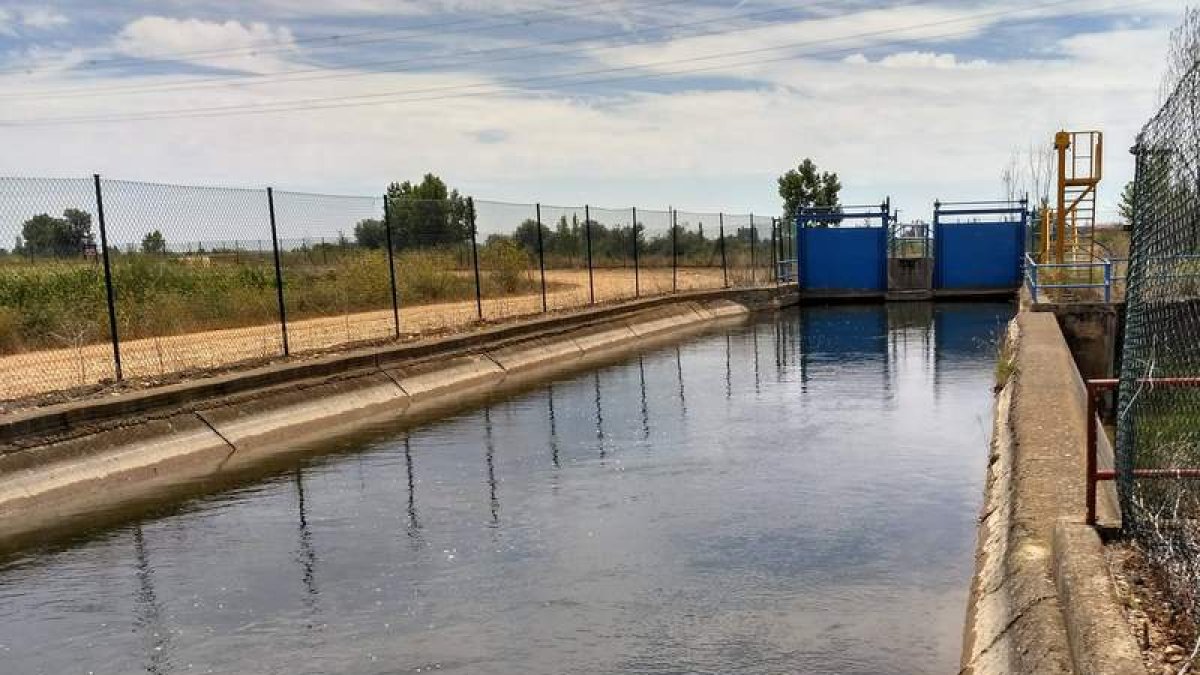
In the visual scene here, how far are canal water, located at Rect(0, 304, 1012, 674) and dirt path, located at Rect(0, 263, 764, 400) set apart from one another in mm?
3811

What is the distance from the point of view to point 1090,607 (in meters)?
4.22

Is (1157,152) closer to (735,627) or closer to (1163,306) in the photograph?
(1163,306)

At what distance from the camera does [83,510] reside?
29.3 feet

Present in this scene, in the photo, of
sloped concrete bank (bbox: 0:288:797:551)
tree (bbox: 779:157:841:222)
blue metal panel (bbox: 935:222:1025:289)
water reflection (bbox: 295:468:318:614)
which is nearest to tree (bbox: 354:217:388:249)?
sloped concrete bank (bbox: 0:288:797:551)

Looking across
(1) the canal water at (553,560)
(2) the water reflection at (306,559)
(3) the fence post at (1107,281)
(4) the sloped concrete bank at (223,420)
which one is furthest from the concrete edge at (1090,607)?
(3) the fence post at (1107,281)

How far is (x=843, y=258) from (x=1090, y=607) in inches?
1149

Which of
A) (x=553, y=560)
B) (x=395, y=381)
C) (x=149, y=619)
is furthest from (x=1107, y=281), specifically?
(x=149, y=619)

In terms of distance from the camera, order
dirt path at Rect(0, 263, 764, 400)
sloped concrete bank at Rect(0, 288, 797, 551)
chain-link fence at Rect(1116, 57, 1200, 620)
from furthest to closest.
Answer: dirt path at Rect(0, 263, 764, 400)
sloped concrete bank at Rect(0, 288, 797, 551)
chain-link fence at Rect(1116, 57, 1200, 620)

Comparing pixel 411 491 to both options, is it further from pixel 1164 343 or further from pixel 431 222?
pixel 431 222

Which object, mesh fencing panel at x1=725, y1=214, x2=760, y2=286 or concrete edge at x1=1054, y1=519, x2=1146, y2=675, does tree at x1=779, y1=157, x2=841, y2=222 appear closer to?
mesh fencing panel at x1=725, y1=214, x2=760, y2=286

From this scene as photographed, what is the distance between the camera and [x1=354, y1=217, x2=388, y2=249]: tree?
20883 mm

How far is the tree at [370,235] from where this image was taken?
20.9 meters

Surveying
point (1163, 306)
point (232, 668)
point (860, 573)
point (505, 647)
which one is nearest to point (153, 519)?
point (232, 668)

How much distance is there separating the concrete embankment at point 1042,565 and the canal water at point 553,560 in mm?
372
